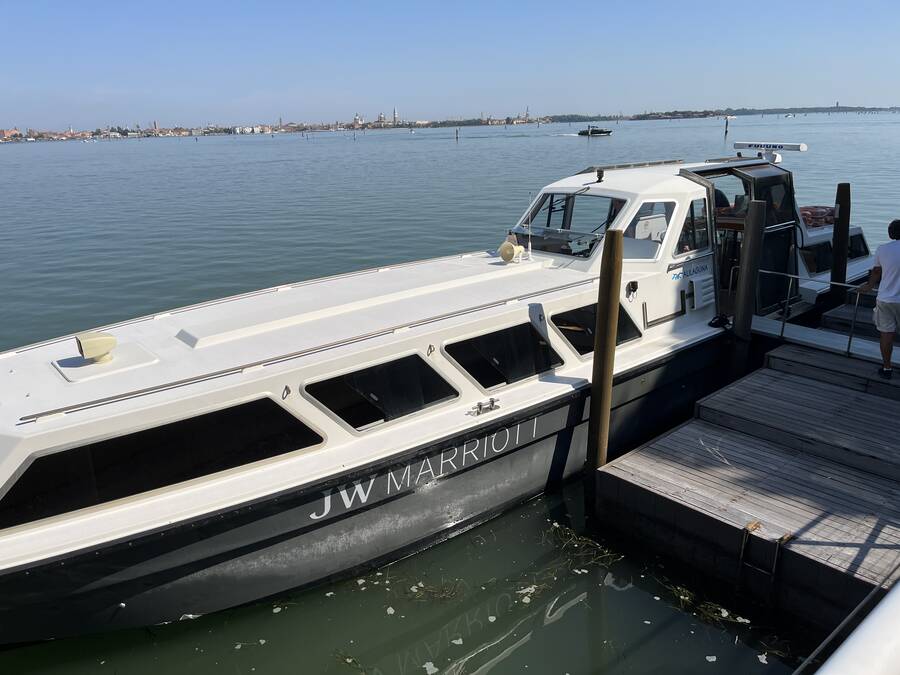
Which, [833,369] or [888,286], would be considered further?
[833,369]

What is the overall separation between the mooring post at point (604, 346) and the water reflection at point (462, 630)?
115 cm

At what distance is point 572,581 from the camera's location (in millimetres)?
6441

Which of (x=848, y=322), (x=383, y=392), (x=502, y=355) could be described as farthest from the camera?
(x=848, y=322)

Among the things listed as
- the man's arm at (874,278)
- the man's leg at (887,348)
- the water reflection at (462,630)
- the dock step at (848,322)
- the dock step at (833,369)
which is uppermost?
the man's arm at (874,278)

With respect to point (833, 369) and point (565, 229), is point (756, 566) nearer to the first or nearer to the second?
point (833, 369)

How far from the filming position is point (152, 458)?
5.25 metres

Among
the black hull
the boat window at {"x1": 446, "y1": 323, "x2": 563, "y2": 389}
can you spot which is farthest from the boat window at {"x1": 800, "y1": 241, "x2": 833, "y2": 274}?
the boat window at {"x1": 446, "y1": 323, "x2": 563, "y2": 389}

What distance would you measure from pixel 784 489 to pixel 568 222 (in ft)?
15.4

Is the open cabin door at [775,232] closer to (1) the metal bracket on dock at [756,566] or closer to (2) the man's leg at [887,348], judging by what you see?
(2) the man's leg at [887,348]

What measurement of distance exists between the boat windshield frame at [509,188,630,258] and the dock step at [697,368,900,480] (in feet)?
8.50

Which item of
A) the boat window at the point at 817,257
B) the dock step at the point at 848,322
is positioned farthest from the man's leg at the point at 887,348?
the boat window at the point at 817,257

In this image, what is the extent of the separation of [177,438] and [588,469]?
4.27 meters

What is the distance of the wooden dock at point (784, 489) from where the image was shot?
5402mm

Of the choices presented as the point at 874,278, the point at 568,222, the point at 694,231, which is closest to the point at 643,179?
the point at 694,231
